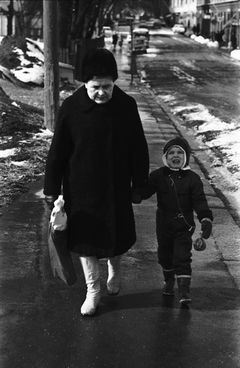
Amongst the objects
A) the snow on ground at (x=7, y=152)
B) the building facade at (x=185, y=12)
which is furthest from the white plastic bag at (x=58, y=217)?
the building facade at (x=185, y=12)

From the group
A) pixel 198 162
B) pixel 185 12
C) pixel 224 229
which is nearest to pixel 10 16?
pixel 198 162

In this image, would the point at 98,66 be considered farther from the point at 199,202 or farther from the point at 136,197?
the point at 199,202

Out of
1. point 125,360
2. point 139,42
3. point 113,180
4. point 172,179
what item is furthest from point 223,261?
point 139,42

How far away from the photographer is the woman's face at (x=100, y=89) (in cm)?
418

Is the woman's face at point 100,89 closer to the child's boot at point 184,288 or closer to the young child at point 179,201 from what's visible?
the young child at point 179,201

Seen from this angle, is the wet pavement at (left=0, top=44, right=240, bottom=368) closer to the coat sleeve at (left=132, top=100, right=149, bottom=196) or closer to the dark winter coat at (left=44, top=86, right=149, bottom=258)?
the dark winter coat at (left=44, top=86, right=149, bottom=258)

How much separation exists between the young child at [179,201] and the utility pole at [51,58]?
23.3 ft

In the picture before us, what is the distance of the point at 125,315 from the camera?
172 inches

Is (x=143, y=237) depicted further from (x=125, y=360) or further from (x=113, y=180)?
(x=125, y=360)

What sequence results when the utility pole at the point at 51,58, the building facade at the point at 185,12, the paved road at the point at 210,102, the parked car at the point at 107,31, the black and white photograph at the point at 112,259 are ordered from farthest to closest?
the building facade at the point at 185,12 → the parked car at the point at 107,31 → the utility pole at the point at 51,58 → the paved road at the point at 210,102 → the black and white photograph at the point at 112,259

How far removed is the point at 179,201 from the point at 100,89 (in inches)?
36.1

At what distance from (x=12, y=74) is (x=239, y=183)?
41.3 feet

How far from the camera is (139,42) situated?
52.6 meters

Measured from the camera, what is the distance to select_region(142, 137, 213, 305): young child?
446cm
